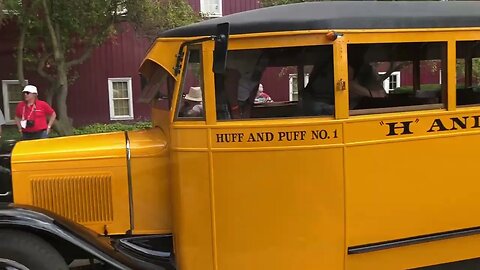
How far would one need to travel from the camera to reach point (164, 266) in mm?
3787

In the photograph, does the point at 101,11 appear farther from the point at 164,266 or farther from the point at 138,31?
the point at 164,266

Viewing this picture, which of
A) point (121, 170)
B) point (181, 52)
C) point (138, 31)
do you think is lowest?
point (121, 170)

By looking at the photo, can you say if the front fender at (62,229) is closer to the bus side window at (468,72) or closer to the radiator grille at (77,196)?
the radiator grille at (77,196)

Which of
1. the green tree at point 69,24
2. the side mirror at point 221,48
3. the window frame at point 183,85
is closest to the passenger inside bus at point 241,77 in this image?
the window frame at point 183,85

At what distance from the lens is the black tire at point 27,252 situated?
3301 millimetres

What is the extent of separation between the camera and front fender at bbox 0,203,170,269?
335cm

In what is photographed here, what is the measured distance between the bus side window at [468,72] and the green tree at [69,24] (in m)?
9.63

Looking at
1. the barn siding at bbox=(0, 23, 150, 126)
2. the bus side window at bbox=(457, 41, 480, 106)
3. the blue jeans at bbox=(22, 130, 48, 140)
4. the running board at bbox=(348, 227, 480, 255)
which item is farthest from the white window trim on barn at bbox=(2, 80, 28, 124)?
the running board at bbox=(348, 227, 480, 255)

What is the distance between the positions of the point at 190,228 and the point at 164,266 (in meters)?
0.42

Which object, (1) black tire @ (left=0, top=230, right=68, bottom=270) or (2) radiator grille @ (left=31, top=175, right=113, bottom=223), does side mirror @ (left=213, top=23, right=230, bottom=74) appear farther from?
(1) black tire @ (left=0, top=230, right=68, bottom=270)

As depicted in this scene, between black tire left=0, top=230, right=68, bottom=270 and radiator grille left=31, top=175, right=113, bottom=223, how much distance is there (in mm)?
460

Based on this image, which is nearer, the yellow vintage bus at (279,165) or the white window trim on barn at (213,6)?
the yellow vintage bus at (279,165)

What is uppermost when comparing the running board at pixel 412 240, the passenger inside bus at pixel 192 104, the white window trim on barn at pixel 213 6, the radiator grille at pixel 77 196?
the white window trim on barn at pixel 213 6

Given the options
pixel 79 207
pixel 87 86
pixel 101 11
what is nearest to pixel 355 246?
pixel 79 207
